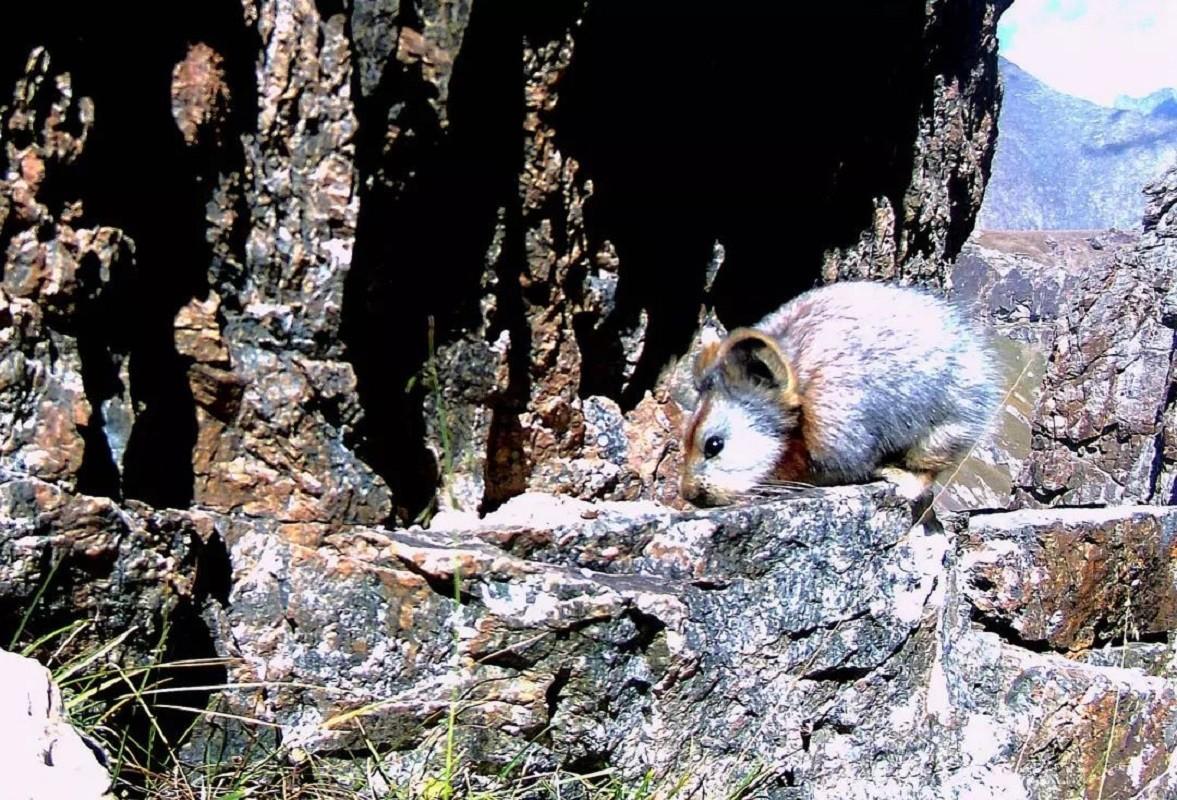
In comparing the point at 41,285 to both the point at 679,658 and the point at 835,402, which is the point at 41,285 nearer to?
the point at 679,658

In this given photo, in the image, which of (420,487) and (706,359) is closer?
(420,487)

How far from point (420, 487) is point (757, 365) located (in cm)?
145

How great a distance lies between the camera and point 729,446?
4.43m

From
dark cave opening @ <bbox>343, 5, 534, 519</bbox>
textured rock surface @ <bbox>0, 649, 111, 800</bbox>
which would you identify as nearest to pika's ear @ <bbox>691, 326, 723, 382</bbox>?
dark cave opening @ <bbox>343, 5, 534, 519</bbox>

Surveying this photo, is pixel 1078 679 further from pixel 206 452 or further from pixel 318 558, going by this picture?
pixel 206 452

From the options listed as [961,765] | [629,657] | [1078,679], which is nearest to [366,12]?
[629,657]

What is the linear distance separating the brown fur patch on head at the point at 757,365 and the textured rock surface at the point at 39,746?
282cm

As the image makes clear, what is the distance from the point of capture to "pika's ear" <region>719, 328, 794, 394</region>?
4.37 metres

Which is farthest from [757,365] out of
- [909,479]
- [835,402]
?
[909,479]

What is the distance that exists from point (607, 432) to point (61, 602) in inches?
109

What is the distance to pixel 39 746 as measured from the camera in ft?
7.36

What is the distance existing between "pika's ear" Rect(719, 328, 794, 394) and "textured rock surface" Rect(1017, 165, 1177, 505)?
26.7 ft

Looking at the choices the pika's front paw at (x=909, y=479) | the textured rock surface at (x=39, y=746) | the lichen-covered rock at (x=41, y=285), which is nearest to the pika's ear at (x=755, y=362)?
the pika's front paw at (x=909, y=479)

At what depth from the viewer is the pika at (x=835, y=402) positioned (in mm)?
4434
